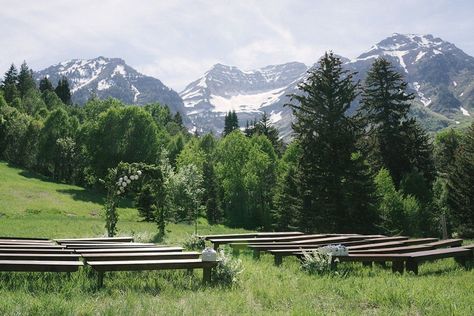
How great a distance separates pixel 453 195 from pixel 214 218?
32782 mm

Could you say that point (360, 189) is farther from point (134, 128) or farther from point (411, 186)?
point (134, 128)

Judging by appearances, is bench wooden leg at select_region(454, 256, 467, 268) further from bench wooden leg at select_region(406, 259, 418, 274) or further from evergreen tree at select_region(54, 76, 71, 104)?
evergreen tree at select_region(54, 76, 71, 104)

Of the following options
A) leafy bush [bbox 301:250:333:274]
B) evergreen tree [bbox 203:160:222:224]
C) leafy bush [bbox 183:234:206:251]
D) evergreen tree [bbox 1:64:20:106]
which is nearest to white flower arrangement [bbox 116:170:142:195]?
leafy bush [bbox 183:234:206:251]

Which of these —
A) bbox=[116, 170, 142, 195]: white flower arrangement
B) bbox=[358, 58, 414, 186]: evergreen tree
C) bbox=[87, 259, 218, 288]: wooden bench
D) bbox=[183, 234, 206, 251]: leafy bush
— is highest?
bbox=[358, 58, 414, 186]: evergreen tree

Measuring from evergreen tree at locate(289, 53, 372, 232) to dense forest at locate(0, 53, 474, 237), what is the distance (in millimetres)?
71

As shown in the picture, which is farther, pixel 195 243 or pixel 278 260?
pixel 195 243

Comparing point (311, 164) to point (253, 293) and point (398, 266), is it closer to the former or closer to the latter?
point (398, 266)

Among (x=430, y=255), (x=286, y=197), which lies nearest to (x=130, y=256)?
(x=430, y=255)

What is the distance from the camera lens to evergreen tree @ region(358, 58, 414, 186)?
1655 inches

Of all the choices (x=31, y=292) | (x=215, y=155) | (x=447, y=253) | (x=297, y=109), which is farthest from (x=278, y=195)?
(x=31, y=292)

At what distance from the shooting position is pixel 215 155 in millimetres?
75500

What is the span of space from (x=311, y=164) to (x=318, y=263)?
69.1 feet

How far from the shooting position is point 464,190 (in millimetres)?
37750

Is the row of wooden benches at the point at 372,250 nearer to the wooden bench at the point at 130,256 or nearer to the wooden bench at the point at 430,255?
the wooden bench at the point at 430,255
